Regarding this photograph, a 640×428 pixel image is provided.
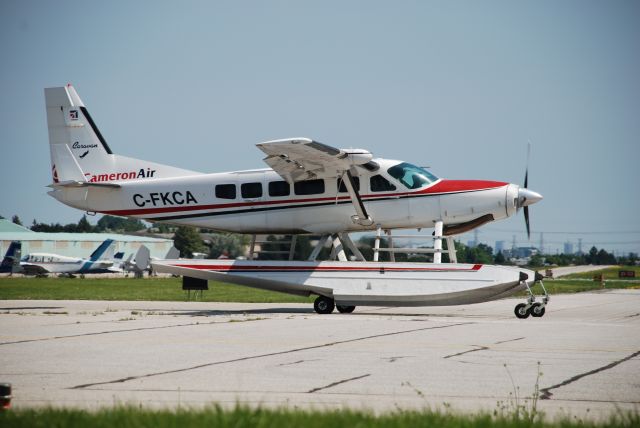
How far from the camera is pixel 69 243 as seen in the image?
338 feet

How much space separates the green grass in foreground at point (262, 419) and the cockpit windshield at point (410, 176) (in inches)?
626

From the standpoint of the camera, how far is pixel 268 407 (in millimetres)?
7914

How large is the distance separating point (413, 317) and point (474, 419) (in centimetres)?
1430

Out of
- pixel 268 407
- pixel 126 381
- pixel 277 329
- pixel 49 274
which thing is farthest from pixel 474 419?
pixel 49 274

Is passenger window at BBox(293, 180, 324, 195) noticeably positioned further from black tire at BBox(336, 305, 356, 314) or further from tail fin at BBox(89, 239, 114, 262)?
tail fin at BBox(89, 239, 114, 262)

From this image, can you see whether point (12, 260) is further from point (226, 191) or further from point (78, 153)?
point (226, 191)

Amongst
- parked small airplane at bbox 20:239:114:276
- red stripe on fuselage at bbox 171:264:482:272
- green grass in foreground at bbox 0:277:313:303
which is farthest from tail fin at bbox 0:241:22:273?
red stripe on fuselage at bbox 171:264:482:272

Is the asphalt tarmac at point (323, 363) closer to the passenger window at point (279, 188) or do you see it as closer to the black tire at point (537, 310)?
the black tire at point (537, 310)

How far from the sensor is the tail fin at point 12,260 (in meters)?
78.8

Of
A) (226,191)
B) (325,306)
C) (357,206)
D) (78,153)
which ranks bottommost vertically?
(325,306)

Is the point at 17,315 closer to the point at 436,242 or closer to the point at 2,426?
the point at 436,242

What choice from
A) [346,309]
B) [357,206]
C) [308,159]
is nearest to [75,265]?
[346,309]

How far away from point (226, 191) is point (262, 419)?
17.9 m

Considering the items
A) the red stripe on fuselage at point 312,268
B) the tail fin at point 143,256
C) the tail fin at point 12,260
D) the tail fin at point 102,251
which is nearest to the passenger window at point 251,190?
the red stripe on fuselage at point 312,268
